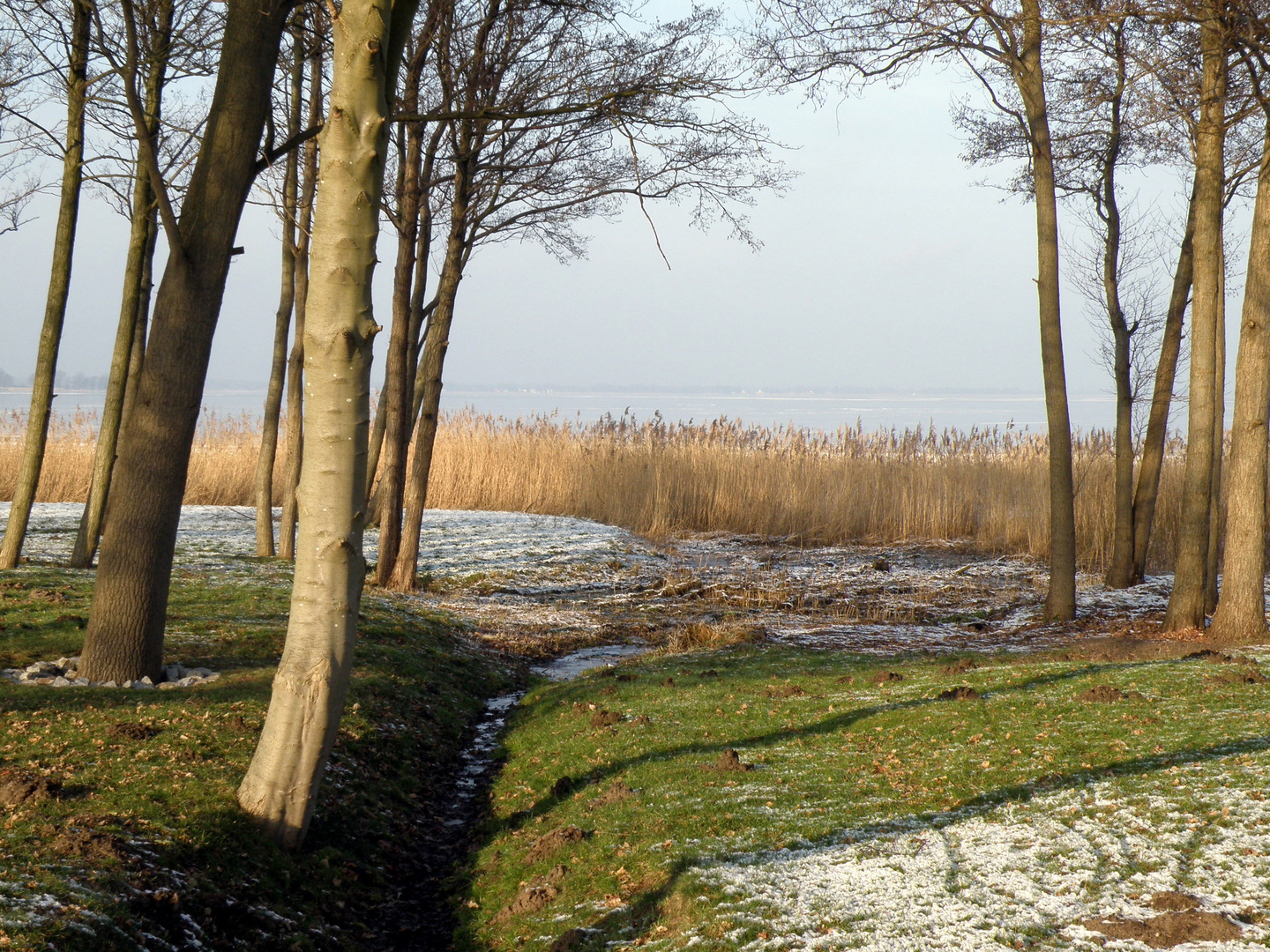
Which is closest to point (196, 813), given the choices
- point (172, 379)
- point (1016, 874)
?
point (172, 379)

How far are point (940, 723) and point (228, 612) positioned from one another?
531 centimetres

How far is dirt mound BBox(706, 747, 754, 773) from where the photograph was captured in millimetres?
4411

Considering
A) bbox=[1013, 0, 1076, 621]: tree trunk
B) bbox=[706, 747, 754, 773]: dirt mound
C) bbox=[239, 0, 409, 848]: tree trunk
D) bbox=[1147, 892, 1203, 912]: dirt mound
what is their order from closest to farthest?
bbox=[1147, 892, 1203, 912]: dirt mound
bbox=[239, 0, 409, 848]: tree trunk
bbox=[706, 747, 754, 773]: dirt mound
bbox=[1013, 0, 1076, 621]: tree trunk

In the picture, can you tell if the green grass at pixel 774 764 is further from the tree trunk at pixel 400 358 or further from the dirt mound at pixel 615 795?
the tree trunk at pixel 400 358

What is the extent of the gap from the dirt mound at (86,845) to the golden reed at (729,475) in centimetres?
1263

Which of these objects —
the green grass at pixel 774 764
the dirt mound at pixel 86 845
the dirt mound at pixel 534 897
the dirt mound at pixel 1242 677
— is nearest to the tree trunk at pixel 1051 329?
the green grass at pixel 774 764

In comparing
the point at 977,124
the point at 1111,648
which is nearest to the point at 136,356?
the point at 1111,648

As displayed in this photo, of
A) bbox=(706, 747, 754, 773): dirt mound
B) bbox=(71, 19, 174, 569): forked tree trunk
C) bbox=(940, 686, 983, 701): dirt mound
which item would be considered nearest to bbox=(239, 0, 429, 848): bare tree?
bbox=(706, 747, 754, 773): dirt mound

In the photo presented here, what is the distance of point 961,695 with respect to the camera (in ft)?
17.5

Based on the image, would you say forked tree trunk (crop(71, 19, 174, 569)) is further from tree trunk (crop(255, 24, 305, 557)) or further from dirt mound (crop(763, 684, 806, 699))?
dirt mound (crop(763, 684, 806, 699))

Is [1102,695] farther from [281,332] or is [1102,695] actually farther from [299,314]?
[281,332]

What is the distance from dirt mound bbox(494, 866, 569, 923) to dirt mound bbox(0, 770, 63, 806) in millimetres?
1649

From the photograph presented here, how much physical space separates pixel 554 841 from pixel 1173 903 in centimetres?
216

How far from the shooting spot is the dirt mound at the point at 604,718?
17.6 feet
